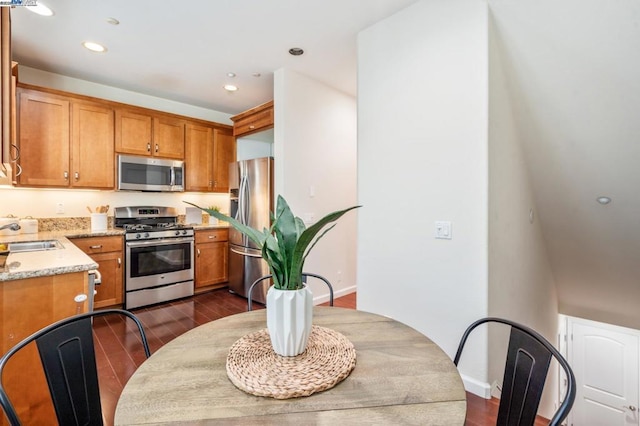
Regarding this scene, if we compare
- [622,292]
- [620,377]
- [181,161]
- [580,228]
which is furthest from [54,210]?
[620,377]

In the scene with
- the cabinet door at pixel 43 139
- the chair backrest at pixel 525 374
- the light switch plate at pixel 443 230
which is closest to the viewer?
the chair backrest at pixel 525 374

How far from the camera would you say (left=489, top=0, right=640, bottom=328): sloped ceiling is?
1785mm

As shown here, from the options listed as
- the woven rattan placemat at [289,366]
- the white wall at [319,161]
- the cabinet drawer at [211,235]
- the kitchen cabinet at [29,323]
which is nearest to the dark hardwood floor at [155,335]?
the kitchen cabinet at [29,323]

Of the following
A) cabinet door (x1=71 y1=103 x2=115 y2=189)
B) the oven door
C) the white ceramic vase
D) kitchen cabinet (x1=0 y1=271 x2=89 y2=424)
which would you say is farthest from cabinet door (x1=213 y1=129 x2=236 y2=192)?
the white ceramic vase

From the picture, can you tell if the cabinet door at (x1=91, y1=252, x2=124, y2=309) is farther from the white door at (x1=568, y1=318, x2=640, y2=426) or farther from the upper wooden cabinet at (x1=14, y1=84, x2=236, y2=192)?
the white door at (x1=568, y1=318, x2=640, y2=426)

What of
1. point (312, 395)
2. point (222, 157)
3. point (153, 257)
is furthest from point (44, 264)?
point (222, 157)

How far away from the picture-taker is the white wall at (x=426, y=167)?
189 centimetres

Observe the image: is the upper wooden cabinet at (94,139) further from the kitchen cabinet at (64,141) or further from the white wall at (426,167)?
the white wall at (426,167)

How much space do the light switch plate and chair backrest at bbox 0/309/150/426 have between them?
190 centimetres

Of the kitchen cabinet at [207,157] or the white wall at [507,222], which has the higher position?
the kitchen cabinet at [207,157]

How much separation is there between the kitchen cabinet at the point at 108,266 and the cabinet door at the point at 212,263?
0.88 metres

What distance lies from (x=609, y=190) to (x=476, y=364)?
6.15 ft

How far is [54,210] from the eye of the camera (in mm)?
3492

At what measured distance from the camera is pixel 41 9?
2.28m
